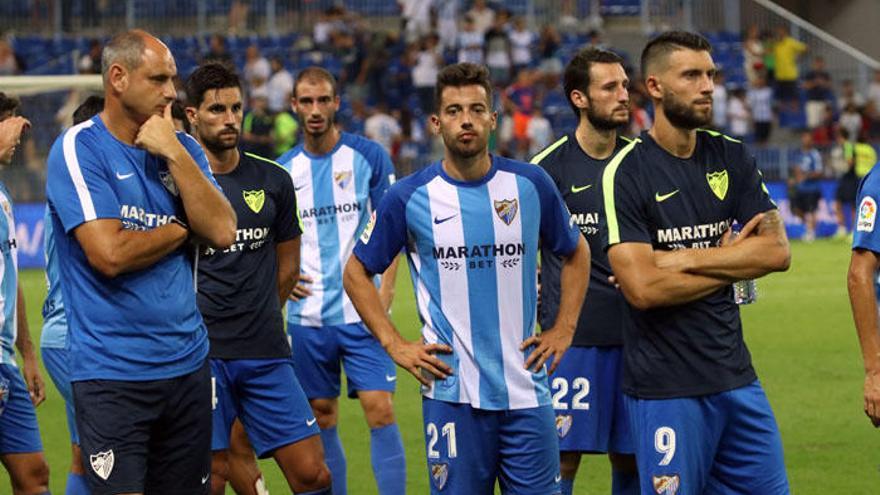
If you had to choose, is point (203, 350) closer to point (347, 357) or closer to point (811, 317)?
point (347, 357)

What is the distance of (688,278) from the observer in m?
6.00

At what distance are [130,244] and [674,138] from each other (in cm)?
220

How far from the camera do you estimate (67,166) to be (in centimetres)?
585

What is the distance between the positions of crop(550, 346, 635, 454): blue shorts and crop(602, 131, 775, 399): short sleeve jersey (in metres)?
1.56

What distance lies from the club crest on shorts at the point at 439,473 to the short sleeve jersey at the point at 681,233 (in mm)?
836

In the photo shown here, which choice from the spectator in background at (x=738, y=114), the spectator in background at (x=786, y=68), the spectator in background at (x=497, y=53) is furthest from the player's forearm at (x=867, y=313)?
the spectator in background at (x=786, y=68)

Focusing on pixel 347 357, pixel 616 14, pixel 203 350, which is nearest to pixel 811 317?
pixel 347 357

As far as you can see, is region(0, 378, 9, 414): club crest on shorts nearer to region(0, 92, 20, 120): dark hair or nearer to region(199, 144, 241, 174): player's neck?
region(0, 92, 20, 120): dark hair

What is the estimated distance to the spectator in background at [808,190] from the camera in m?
27.4

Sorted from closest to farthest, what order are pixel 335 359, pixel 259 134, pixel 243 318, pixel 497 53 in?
pixel 243 318 < pixel 335 359 < pixel 259 134 < pixel 497 53

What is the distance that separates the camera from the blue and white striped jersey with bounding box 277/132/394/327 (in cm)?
916

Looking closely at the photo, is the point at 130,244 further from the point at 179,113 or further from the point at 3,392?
the point at 179,113

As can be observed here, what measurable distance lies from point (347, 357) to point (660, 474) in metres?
3.30

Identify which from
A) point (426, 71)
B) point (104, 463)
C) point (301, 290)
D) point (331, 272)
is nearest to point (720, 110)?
point (426, 71)
